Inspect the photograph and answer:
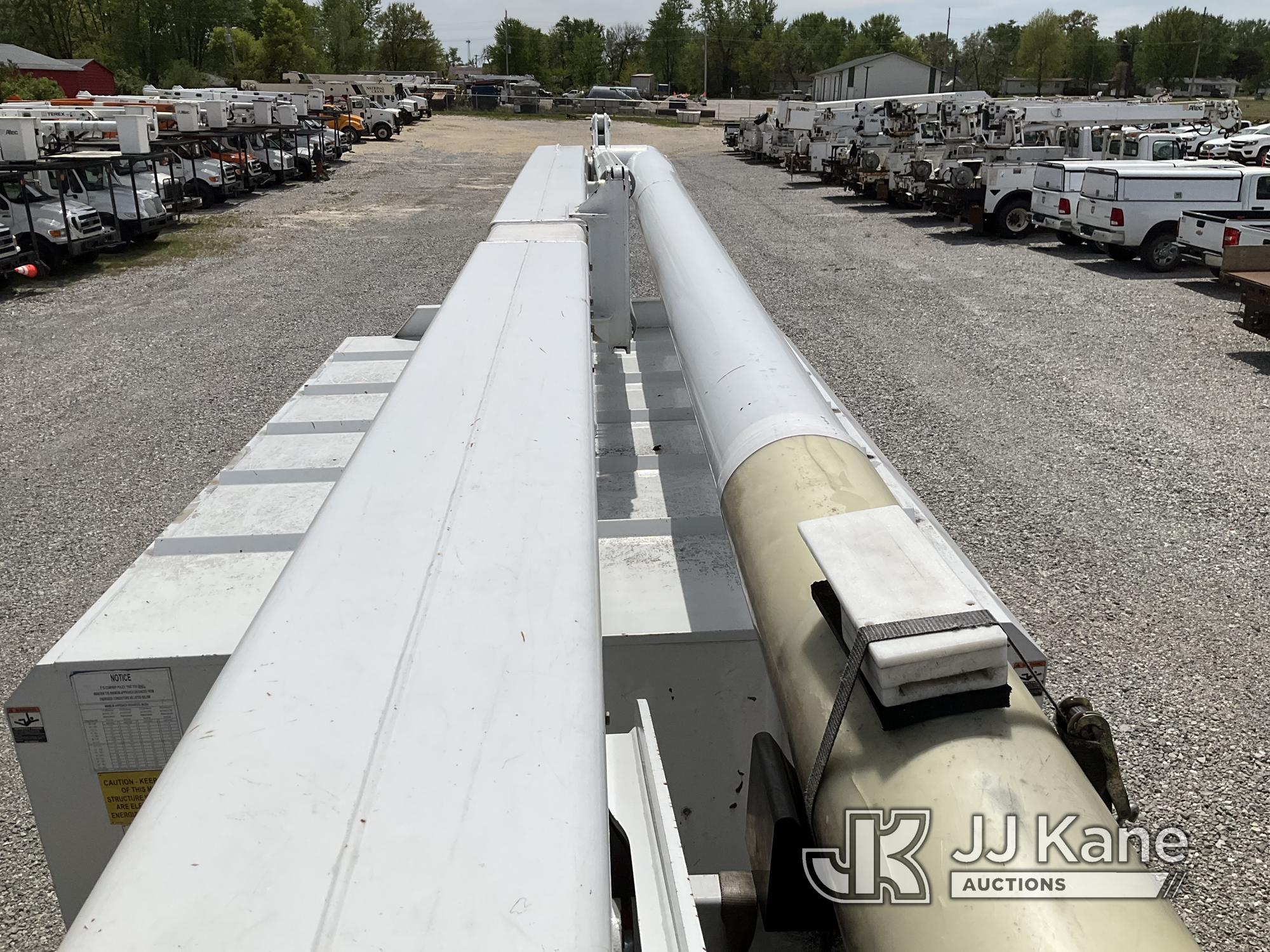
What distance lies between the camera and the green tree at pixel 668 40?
366 ft

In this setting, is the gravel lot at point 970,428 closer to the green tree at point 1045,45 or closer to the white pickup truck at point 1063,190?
the white pickup truck at point 1063,190

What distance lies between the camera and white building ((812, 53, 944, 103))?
67.0 m

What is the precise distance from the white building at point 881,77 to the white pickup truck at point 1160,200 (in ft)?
176

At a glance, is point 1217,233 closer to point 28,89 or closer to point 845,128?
point 845,128

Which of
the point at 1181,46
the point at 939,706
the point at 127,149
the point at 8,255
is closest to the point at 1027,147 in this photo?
the point at 127,149

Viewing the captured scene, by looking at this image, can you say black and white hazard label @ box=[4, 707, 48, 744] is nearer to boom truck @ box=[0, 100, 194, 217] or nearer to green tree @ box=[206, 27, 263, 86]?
boom truck @ box=[0, 100, 194, 217]

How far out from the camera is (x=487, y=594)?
136 centimetres

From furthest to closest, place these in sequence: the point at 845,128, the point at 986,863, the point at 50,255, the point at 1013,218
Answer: the point at 845,128
the point at 1013,218
the point at 50,255
the point at 986,863

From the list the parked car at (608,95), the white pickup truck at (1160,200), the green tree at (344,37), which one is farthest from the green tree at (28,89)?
the green tree at (344,37)

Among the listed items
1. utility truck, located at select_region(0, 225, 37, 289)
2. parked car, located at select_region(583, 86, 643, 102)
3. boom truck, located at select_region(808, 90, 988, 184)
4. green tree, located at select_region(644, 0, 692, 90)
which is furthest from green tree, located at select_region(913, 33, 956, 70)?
utility truck, located at select_region(0, 225, 37, 289)

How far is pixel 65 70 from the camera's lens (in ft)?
203

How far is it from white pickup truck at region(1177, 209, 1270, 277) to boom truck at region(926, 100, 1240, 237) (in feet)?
13.5

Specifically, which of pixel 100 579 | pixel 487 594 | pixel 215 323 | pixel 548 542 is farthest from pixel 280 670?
pixel 215 323

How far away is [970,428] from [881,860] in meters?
7.66
